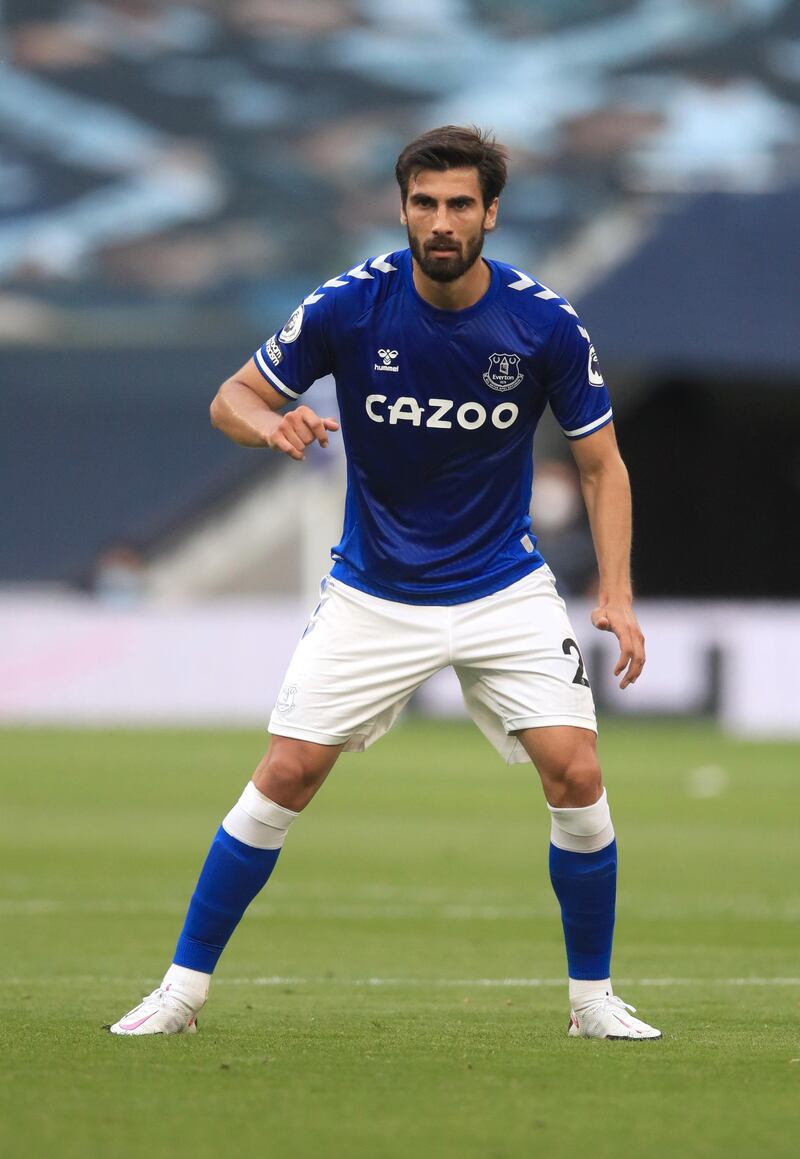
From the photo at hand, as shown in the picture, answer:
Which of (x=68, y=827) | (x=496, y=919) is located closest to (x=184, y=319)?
(x=68, y=827)

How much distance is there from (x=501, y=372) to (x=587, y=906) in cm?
152

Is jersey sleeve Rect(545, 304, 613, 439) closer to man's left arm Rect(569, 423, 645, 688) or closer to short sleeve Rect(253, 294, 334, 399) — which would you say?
man's left arm Rect(569, 423, 645, 688)

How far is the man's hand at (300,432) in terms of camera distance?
559 cm

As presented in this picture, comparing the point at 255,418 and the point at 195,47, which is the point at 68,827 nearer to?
the point at 255,418

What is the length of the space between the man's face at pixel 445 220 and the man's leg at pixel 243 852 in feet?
4.48

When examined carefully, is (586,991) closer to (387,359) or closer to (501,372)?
(501,372)

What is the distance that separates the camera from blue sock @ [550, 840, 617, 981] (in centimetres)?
614

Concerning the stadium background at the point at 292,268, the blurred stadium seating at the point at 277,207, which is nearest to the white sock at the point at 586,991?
the stadium background at the point at 292,268

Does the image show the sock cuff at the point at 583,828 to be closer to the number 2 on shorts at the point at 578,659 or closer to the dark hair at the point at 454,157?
the number 2 on shorts at the point at 578,659

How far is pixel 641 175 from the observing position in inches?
1385

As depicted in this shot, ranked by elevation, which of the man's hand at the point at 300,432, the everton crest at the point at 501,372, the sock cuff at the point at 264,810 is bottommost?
the sock cuff at the point at 264,810

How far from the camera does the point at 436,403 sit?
240 inches

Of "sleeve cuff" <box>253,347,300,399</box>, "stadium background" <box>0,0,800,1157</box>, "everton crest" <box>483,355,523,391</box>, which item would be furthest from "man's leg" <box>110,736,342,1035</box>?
"stadium background" <box>0,0,800,1157</box>

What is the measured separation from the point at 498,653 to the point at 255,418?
0.95 metres
